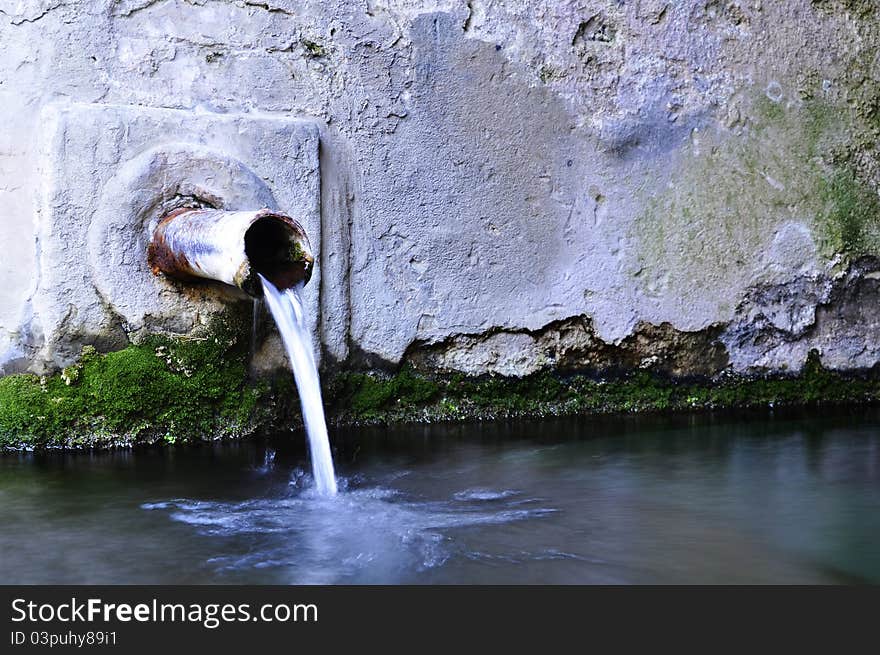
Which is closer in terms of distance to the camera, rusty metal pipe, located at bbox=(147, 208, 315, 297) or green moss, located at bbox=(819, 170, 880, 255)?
rusty metal pipe, located at bbox=(147, 208, 315, 297)

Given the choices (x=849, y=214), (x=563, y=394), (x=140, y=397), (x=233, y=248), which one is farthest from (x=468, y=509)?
(x=849, y=214)

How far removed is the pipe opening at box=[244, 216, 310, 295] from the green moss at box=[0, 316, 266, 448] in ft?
1.46

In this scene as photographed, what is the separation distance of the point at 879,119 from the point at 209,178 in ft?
10.1

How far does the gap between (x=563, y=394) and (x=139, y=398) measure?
5.85 ft

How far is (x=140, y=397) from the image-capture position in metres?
3.29

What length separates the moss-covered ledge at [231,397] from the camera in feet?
10.6


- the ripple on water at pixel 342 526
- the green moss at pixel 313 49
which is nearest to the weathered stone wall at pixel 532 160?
the green moss at pixel 313 49

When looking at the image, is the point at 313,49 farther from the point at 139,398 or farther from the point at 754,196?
the point at 754,196

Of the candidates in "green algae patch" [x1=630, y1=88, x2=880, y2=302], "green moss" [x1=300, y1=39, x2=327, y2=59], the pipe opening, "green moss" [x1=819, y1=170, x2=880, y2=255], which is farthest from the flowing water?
"green moss" [x1=819, y1=170, x2=880, y2=255]

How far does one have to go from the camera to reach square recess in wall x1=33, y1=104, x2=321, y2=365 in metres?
3.15

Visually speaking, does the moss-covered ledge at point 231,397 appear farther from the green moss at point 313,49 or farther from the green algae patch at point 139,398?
the green moss at point 313,49

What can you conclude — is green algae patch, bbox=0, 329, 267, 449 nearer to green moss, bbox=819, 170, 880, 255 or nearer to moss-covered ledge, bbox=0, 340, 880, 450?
moss-covered ledge, bbox=0, 340, 880, 450
